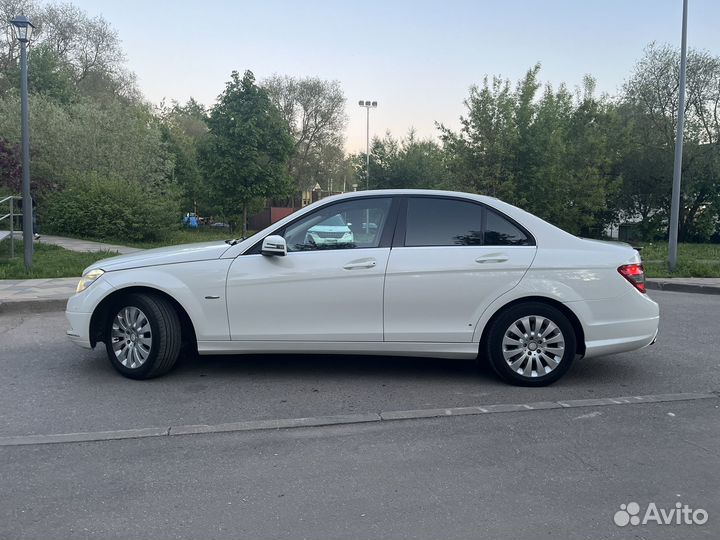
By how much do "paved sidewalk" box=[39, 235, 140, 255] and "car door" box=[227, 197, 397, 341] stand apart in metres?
11.8

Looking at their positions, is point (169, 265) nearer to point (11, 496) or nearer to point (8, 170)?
point (11, 496)

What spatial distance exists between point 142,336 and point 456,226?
2.88m

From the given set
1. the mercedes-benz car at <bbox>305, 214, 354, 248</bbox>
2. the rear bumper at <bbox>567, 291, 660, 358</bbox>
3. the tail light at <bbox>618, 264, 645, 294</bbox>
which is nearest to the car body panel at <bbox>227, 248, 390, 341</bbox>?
the mercedes-benz car at <bbox>305, 214, 354, 248</bbox>

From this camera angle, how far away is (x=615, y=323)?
17.2 feet

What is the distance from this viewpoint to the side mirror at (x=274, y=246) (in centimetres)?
512

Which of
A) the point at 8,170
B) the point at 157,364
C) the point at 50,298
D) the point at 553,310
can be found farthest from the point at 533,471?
the point at 8,170

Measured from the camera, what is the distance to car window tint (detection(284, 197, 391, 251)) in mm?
5312

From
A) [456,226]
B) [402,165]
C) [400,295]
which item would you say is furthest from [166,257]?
[402,165]

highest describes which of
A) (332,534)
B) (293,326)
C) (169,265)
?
(169,265)

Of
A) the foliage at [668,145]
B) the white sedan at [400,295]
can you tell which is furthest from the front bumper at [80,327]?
the foliage at [668,145]

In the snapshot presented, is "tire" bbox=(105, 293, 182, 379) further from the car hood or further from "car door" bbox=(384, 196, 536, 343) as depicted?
"car door" bbox=(384, 196, 536, 343)

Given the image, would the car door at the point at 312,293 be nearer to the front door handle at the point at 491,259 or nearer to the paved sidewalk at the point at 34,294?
the front door handle at the point at 491,259

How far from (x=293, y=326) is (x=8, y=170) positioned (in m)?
16.2

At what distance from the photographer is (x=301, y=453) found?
3854 millimetres
